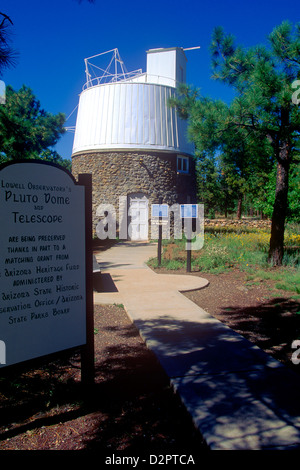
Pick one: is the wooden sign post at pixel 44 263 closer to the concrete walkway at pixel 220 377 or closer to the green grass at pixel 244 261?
the concrete walkway at pixel 220 377

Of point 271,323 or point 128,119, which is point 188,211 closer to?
point 271,323

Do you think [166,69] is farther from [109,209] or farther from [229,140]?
[229,140]

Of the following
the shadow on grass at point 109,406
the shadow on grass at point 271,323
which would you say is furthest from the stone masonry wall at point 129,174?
the shadow on grass at point 109,406

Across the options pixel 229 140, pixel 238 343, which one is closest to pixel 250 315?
pixel 238 343

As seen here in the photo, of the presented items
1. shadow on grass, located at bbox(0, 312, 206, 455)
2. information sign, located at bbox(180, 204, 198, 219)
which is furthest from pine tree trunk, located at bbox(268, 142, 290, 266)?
shadow on grass, located at bbox(0, 312, 206, 455)

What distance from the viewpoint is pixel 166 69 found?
917 inches

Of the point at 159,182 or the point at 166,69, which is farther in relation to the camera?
the point at 166,69

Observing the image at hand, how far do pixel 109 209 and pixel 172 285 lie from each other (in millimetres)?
13209

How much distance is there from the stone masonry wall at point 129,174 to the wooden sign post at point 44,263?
17.4m

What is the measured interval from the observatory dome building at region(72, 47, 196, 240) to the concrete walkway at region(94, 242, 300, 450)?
14363 mm

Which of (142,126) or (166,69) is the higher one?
(166,69)

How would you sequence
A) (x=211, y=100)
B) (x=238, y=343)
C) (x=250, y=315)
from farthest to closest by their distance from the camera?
(x=211, y=100) < (x=250, y=315) < (x=238, y=343)

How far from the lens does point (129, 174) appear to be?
2072cm

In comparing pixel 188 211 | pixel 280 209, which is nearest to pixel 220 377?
pixel 188 211
